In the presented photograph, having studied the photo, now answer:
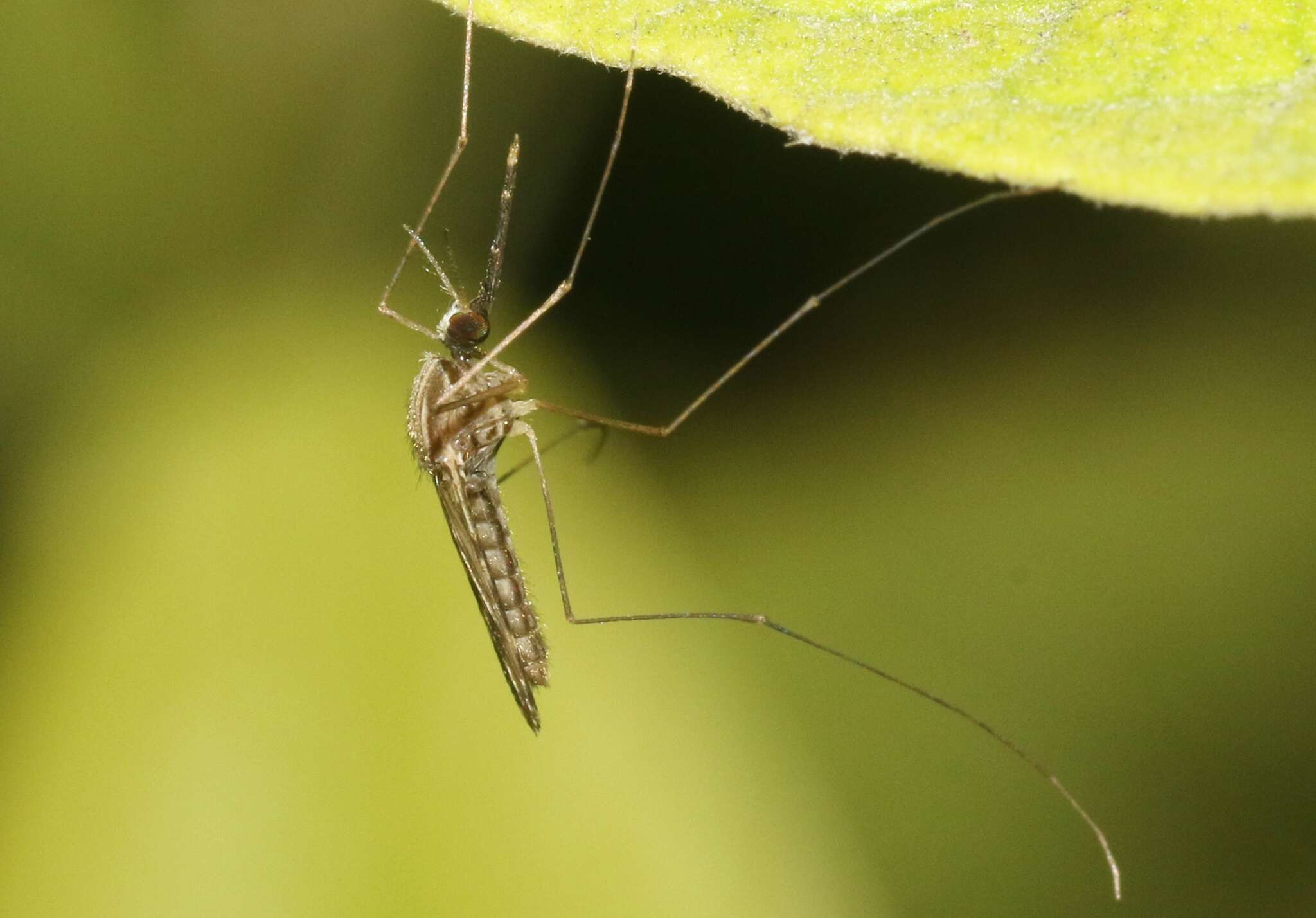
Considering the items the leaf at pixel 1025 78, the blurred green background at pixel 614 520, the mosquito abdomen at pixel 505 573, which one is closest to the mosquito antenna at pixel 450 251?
the blurred green background at pixel 614 520

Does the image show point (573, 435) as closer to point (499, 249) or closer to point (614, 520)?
point (614, 520)

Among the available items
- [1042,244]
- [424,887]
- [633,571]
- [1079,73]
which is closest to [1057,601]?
[1042,244]

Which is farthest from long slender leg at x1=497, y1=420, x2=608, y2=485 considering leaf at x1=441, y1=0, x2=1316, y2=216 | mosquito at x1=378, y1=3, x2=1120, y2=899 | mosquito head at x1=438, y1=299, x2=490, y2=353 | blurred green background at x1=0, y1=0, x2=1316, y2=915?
leaf at x1=441, y1=0, x2=1316, y2=216

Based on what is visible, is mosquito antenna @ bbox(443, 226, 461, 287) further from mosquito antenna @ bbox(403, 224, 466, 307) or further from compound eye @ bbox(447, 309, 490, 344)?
compound eye @ bbox(447, 309, 490, 344)

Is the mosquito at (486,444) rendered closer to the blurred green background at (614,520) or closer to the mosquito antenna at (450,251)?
the mosquito antenna at (450,251)

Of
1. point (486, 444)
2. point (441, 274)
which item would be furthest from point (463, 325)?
point (486, 444)

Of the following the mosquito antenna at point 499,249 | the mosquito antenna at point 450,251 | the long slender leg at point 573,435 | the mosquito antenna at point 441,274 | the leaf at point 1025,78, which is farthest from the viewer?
the long slender leg at point 573,435
